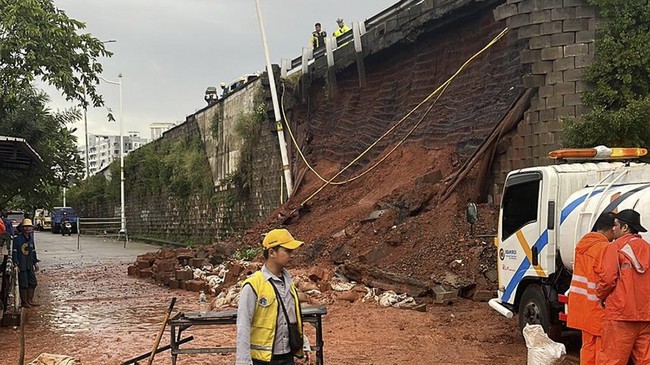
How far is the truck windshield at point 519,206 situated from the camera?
9453 millimetres

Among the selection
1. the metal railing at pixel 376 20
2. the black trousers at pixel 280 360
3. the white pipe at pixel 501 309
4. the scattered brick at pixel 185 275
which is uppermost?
the metal railing at pixel 376 20

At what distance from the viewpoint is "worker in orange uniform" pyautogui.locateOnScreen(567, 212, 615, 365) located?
21.9ft

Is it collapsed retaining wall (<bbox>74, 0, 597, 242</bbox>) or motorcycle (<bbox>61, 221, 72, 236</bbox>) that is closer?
collapsed retaining wall (<bbox>74, 0, 597, 242</bbox>)

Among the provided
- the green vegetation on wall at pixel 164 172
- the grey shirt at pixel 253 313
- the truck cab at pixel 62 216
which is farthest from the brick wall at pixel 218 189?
the grey shirt at pixel 253 313

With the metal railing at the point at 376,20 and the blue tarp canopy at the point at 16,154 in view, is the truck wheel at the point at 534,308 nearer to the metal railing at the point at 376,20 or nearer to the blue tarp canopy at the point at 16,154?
the blue tarp canopy at the point at 16,154

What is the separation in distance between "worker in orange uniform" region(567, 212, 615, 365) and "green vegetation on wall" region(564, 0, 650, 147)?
632 cm

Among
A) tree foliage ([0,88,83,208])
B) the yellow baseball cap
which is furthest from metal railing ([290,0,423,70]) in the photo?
the yellow baseball cap

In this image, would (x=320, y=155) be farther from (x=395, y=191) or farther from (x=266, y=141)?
(x=395, y=191)

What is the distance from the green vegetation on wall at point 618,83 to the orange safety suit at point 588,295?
634 centimetres

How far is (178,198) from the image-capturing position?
38.7 m

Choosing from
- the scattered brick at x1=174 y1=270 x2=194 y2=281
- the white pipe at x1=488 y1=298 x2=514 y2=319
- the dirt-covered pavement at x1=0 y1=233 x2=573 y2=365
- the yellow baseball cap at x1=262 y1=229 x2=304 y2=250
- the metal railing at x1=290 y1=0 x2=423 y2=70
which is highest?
the metal railing at x1=290 y1=0 x2=423 y2=70

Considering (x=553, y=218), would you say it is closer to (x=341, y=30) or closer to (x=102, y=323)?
(x=102, y=323)

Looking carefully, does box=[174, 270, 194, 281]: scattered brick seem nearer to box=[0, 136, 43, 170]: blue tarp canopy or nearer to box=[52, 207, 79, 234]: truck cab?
box=[0, 136, 43, 170]: blue tarp canopy

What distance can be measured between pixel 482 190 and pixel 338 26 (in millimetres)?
11422
